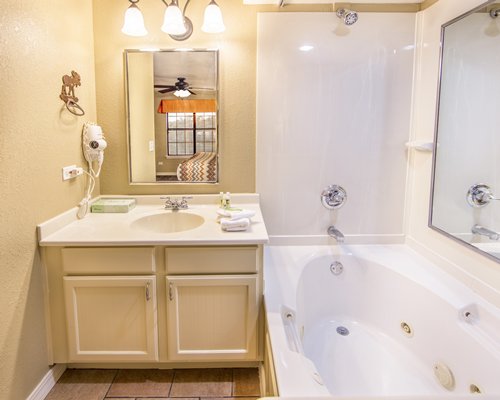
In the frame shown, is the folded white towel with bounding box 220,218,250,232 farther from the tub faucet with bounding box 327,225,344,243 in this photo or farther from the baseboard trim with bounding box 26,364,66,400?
the baseboard trim with bounding box 26,364,66,400

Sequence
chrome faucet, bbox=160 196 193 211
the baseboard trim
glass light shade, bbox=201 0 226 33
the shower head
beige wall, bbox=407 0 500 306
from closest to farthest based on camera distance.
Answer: the baseboard trim < beige wall, bbox=407 0 500 306 < glass light shade, bbox=201 0 226 33 < the shower head < chrome faucet, bbox=160 196 193 211

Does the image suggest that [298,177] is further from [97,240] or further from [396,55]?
[97,240]

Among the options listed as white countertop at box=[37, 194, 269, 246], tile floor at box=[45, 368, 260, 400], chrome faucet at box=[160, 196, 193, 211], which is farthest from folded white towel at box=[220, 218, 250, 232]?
tile floor at box=[45, 368, 260, 400]

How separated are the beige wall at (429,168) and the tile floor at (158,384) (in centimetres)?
122

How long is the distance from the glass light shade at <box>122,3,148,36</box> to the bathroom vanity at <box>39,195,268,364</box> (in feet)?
3.69

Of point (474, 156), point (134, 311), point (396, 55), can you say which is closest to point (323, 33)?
point (396, 55)

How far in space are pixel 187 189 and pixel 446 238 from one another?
62.9 inches

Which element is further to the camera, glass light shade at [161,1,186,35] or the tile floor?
glass light shade at [161,1,186,35]

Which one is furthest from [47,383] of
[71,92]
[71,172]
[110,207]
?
[71,92]

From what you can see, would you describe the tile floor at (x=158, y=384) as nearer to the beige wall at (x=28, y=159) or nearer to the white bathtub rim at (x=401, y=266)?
the beige wall at (x=28, y=159)

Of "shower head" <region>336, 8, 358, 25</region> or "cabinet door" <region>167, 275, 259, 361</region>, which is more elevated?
"shower head" <region>336, 8, 358, 25</region>

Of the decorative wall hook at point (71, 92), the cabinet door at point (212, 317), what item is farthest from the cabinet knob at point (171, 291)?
the decorative wall hook at point (71, 92)

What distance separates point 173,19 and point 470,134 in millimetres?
1715

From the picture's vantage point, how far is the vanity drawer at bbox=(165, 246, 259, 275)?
1.77 metres
